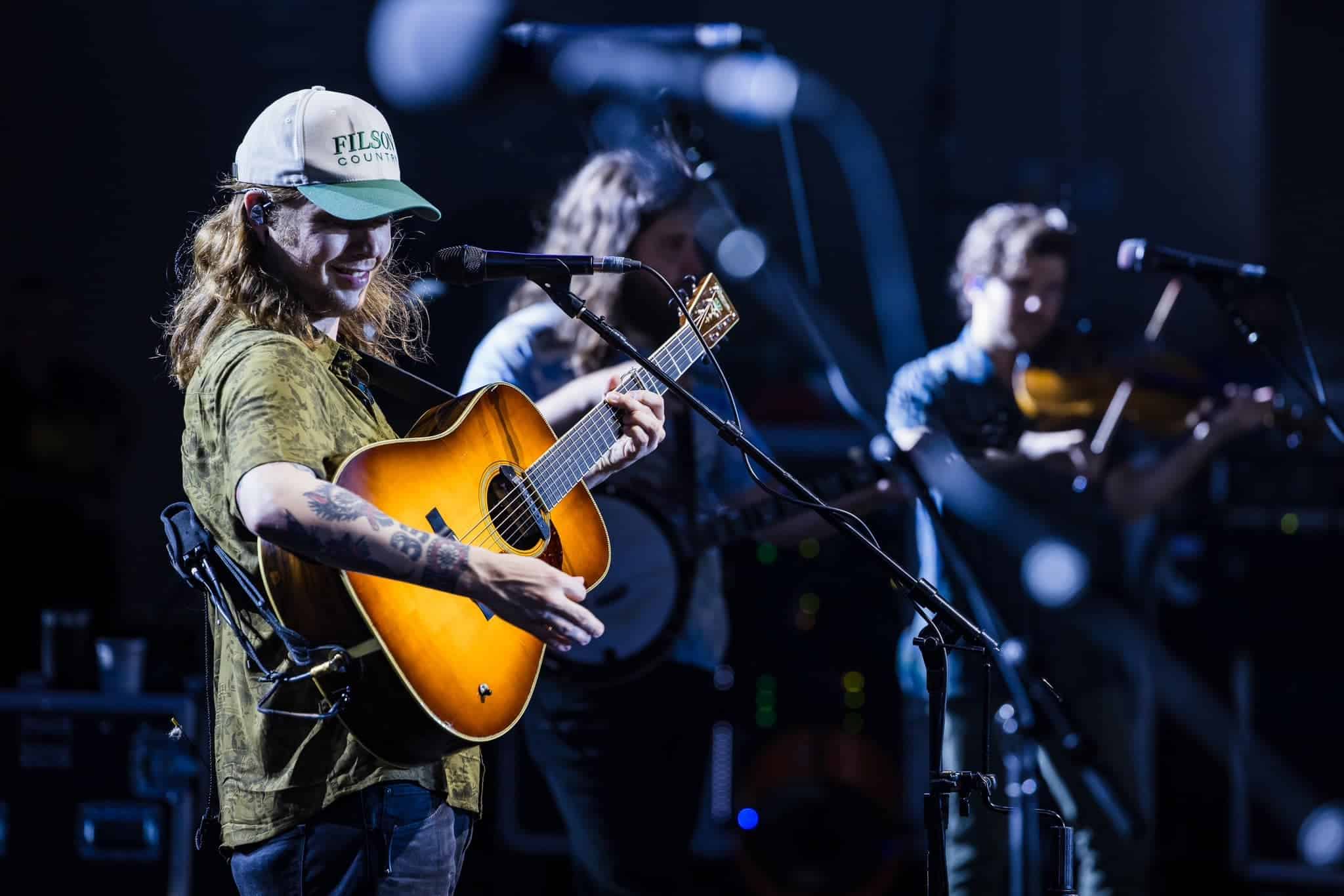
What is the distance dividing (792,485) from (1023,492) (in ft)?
5.29

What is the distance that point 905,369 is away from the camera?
3365mm

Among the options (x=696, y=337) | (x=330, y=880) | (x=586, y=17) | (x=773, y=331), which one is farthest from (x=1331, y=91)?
(x=330, y=880)

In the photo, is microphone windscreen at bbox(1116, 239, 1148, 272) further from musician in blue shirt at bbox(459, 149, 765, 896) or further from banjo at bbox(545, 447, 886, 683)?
musician in blue shirt at bbox(459, 149, 765, 896)

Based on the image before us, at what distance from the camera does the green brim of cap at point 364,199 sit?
182 cm

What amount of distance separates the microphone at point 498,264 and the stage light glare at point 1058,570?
2366 mm

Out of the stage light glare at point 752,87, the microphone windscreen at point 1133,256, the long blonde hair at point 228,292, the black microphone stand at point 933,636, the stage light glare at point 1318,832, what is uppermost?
the stage light glare at point 752,87

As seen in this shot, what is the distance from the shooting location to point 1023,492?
349cm

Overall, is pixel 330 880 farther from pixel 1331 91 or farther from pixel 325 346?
pixel 1331 91

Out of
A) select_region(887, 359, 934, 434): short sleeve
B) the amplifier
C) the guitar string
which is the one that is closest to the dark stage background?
the amplifier

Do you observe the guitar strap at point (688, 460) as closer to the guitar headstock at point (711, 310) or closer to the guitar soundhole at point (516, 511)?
the guitar headstock at point (711, 310)

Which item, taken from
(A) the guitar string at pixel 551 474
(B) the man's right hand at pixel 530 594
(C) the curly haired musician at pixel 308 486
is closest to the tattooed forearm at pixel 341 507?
(C) the curly haired musician at pixel 308 486

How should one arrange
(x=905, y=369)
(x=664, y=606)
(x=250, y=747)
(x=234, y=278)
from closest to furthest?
1. (x=250, y=747)
2. (x=234, y=278)
3. (x=664, y=606)
4. (x=905, y=369)

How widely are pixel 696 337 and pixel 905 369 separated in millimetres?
947

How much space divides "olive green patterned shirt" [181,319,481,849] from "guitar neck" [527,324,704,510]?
44 centimetres
